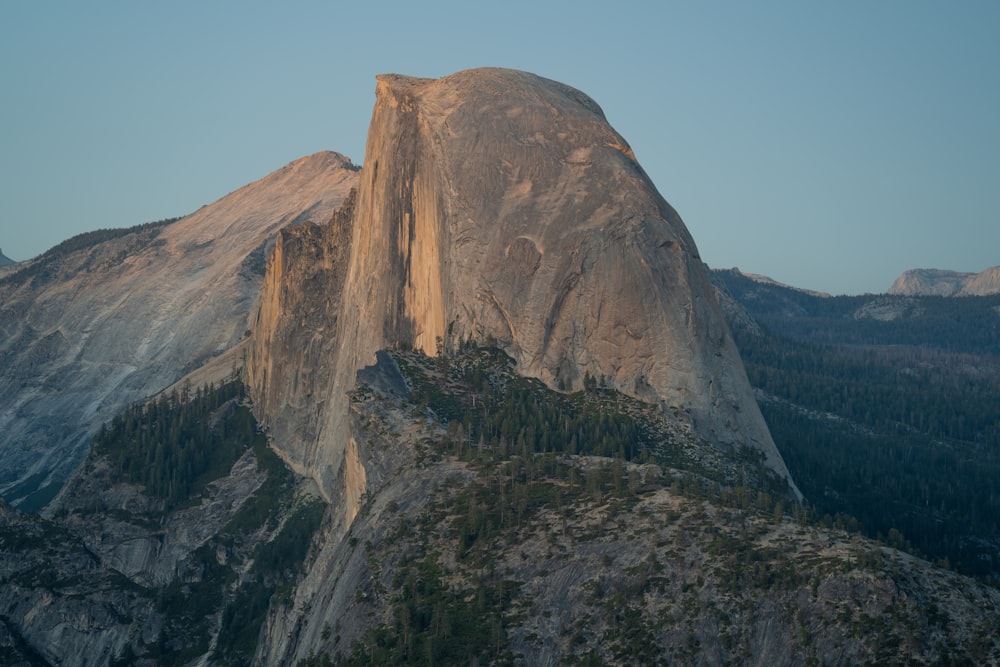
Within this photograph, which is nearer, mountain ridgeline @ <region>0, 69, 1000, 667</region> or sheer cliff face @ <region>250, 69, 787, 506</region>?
mountain ridgeline @ <region>0, 69, 1000, 667</region>

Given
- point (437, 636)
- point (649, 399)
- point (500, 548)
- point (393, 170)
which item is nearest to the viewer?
point (437, 636)

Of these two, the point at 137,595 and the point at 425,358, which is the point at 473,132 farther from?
the point at 137,595

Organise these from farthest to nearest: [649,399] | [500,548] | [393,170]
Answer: [393,170] → [649,399] → [500,548]

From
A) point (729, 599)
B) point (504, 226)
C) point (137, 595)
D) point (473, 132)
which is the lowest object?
point (137, 595)

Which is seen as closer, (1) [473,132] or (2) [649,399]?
(2) [649,399]

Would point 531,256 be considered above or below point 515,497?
above

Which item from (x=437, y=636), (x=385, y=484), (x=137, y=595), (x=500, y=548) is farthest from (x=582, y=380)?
(x=137, y=595)

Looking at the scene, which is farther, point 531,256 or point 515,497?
point 531,256

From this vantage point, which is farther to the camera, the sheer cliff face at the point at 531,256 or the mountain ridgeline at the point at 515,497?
the sheer cliff face at the point at 531,256
